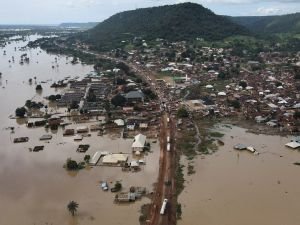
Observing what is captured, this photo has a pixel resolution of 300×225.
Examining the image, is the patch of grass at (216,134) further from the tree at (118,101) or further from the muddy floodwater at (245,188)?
the tree at (118,101)

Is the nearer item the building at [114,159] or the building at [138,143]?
the building at [114,159]

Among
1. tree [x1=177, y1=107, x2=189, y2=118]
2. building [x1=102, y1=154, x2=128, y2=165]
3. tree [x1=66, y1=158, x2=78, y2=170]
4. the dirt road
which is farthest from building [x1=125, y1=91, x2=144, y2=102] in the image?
tree [x1=66, y1=158, x2=78, y2=170]

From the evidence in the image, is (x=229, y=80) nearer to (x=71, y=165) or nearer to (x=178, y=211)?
(x=71, y=165)

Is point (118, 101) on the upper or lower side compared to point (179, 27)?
lower

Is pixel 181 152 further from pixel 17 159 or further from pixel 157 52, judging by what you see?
pixel 157 52

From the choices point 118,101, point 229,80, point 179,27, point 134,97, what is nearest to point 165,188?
point 118,101

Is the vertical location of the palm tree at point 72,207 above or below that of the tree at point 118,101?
below

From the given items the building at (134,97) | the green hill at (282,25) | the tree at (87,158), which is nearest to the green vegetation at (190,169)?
the tree at (87,158)

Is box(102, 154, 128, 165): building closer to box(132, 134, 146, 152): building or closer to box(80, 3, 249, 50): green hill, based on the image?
box(132, 134, 146, 152): building
